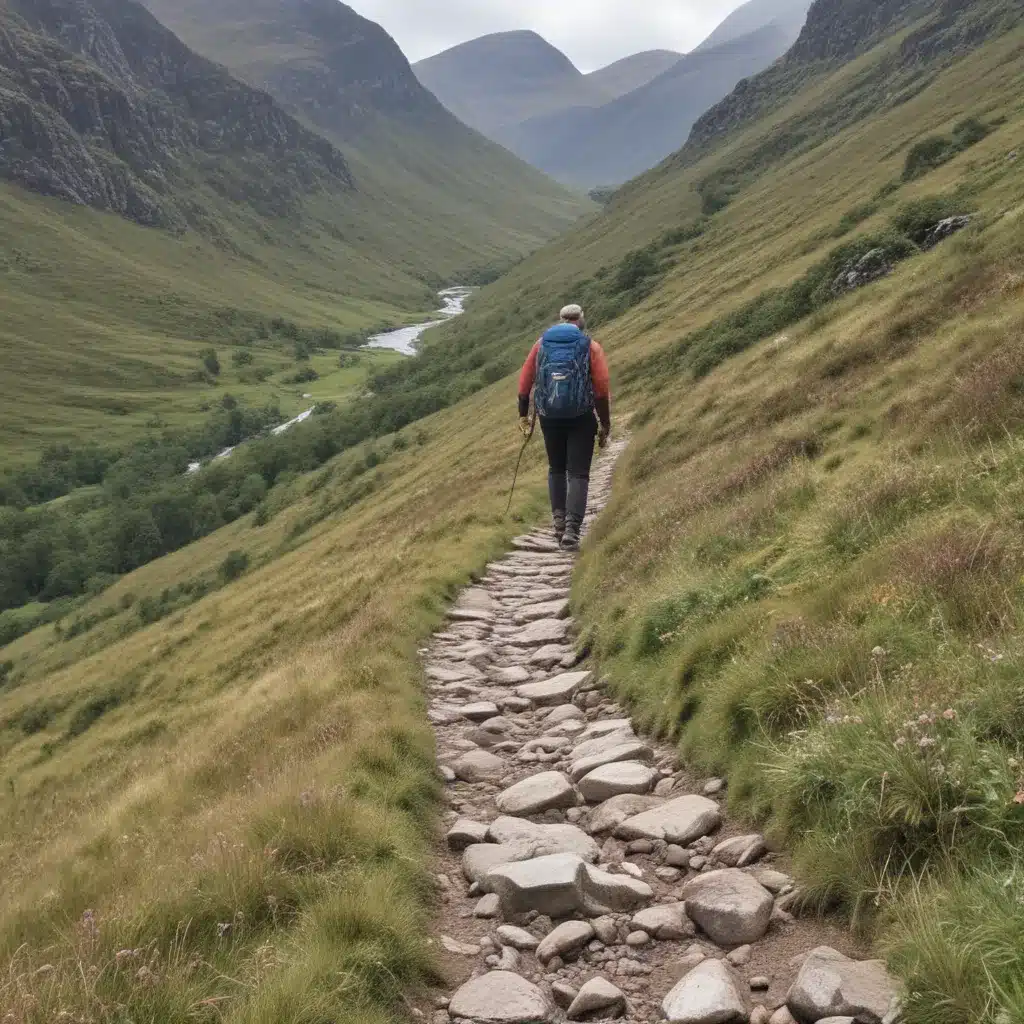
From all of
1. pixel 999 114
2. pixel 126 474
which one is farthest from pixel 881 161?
pixel 126 474

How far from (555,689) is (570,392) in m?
5.66

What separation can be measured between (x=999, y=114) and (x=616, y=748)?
64.4 m

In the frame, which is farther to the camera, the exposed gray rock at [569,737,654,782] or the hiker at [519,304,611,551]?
the hiker at [519,304,611,551]

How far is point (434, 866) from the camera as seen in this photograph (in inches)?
253

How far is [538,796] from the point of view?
7316 millimetres

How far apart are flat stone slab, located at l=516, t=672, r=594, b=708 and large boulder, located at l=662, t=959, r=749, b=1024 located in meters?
5.45

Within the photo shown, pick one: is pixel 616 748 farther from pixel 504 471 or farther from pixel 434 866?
pixel 504 471

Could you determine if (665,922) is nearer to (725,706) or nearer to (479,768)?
(725,706)

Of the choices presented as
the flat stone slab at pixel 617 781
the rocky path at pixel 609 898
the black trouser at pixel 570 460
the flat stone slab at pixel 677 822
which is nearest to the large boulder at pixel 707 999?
the rocky path at pixel 609 898

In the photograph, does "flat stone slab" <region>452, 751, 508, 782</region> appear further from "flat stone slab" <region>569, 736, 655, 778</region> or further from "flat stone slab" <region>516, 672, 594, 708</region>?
"flat stone slab" <region>516, 672, 594, 708</region>

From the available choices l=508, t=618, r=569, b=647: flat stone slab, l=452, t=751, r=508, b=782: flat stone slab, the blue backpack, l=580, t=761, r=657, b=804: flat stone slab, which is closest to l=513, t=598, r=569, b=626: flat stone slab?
l=508, t=618, r=569, b=647: flat stone slab

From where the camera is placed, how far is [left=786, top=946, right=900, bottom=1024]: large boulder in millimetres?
3855

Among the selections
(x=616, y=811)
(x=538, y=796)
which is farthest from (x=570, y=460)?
(x=616, y=811)

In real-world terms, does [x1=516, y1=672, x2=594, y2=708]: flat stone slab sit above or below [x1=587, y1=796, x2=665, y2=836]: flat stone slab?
below
